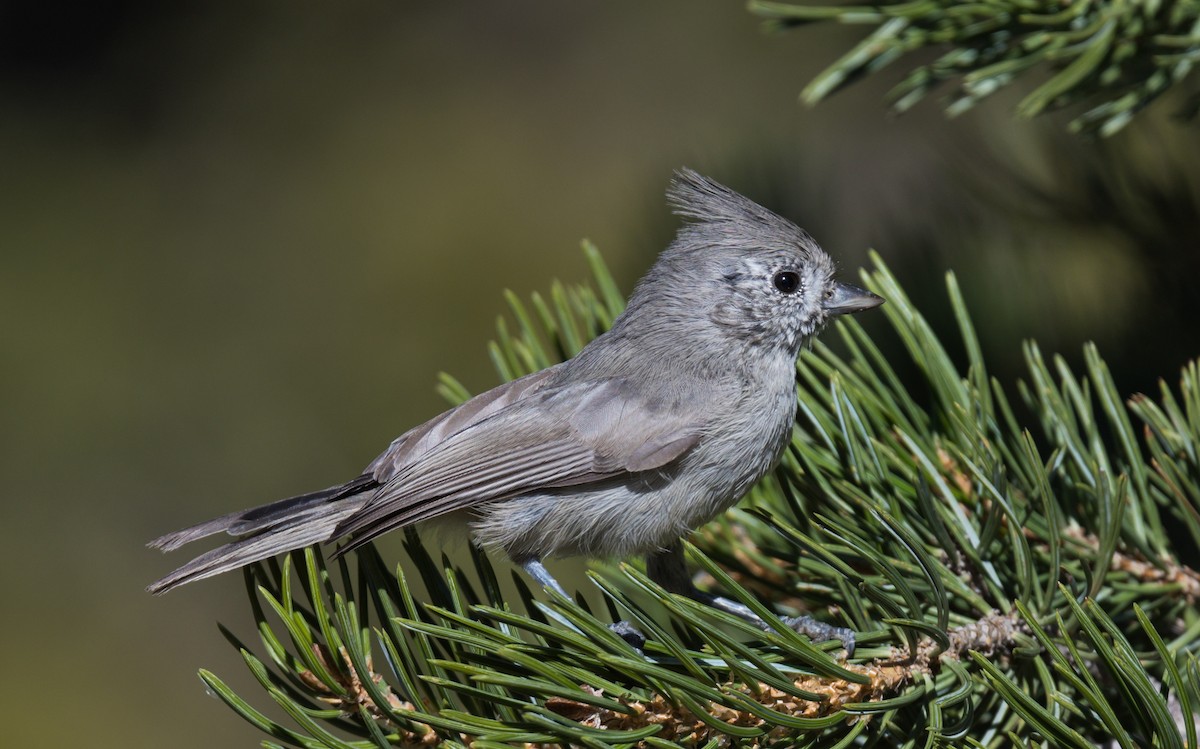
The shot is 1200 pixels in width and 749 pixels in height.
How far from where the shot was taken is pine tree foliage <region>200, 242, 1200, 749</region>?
3.02 feet

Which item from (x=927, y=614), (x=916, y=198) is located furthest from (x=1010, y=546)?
(x=916, y=198)

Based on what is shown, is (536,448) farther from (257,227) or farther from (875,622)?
(257,227)

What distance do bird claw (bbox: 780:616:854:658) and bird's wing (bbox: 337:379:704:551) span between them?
1.25 feet

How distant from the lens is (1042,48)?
1.21m

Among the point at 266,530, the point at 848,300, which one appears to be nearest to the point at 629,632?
the point at 266,530

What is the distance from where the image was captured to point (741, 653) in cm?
92

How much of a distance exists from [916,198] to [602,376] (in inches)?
25.5

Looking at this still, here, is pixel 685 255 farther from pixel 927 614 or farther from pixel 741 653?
pixel 741 653

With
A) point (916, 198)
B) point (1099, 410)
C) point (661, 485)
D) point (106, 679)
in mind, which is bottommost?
point (106, 679)

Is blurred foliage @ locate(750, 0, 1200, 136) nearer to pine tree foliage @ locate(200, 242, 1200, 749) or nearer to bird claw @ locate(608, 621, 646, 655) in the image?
pine tree foliage @ locate(200, 242, 1200, 749)

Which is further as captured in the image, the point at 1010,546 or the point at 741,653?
the point at 1010,546

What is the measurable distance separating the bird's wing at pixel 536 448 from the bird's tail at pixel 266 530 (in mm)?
55

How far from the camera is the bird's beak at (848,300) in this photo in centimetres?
159

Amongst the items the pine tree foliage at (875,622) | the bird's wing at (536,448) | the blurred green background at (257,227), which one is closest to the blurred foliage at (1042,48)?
the pine tree foliage at (875,622)
